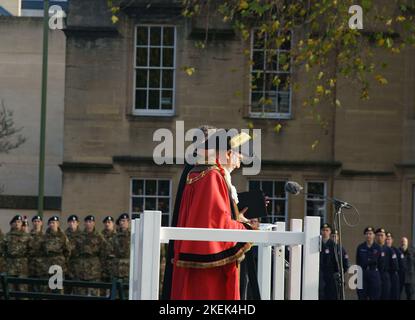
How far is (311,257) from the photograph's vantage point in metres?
7.95

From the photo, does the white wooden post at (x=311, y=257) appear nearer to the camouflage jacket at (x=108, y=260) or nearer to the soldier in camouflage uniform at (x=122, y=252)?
the soldier in camouflage uniform at (x=122, y=252)

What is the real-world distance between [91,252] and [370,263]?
215 inches

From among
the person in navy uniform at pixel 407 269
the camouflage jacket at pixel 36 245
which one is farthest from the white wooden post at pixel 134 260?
the person in navy uniform at pixel 407 269

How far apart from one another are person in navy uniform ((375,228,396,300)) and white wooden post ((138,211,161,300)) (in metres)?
16.4

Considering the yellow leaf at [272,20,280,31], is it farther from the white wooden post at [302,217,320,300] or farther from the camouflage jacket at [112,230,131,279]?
the white wooden post at [302,217,320,300]

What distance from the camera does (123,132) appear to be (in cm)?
2845

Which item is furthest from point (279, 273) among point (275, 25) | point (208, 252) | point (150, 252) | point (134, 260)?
point (275, 25)

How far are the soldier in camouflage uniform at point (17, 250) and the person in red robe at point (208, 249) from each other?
43.4 feet

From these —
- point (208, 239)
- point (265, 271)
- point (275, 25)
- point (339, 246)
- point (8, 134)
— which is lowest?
point (265, 271)

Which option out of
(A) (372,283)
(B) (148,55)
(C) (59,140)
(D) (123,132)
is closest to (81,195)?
(D) (123,132)

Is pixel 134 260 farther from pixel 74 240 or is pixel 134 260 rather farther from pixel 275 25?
pixel 74 240

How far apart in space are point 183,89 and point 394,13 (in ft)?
16.5

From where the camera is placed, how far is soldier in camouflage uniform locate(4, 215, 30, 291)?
2253cm

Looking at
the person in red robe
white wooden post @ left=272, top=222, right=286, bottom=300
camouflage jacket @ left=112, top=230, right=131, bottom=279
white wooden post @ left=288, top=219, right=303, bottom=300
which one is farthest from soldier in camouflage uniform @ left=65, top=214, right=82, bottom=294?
white wooden post @ left=288, top=219, right=303, bottom=300
